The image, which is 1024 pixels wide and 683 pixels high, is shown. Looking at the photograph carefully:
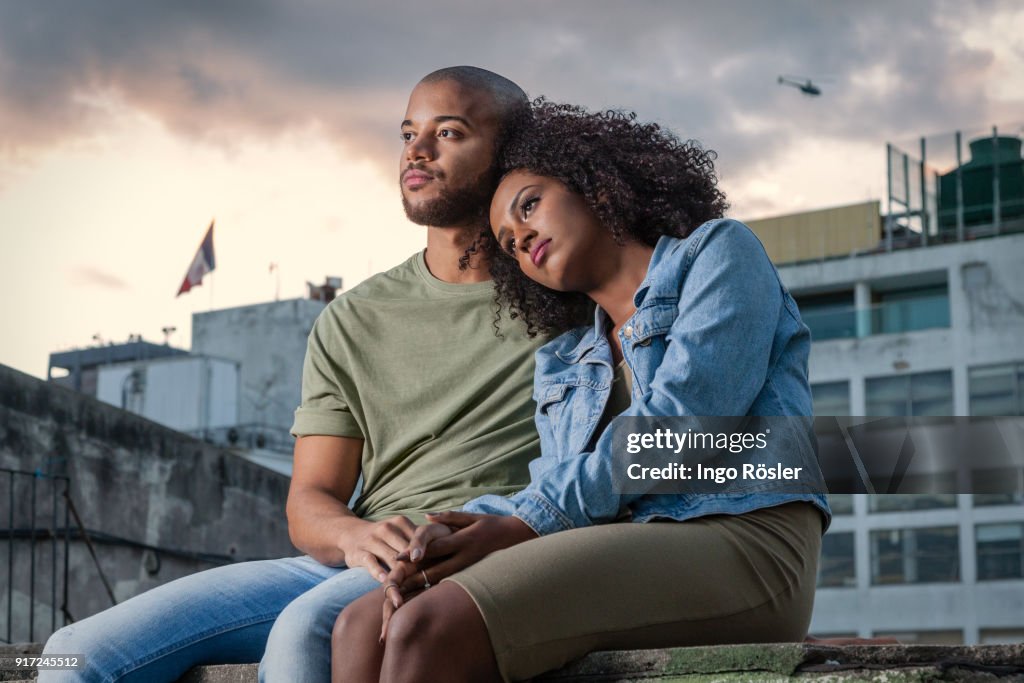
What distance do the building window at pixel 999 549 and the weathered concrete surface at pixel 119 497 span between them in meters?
33.3

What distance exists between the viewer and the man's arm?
2.74 metres

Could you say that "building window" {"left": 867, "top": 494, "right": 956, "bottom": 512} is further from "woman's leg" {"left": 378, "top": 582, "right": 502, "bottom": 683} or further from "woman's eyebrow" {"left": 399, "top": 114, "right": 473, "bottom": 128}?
"woman's leg" {"left": 378, "top": 582, "right": 502, "bottom": 683}

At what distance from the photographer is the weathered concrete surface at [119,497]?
7.93 m

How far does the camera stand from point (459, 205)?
355 centimetres

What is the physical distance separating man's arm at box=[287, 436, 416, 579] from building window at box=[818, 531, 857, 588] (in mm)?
38543

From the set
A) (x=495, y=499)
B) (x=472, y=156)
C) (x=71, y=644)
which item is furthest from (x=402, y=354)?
(x=71, y=644)

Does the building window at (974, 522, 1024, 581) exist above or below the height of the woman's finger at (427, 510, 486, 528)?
below

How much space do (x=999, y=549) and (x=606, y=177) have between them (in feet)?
128

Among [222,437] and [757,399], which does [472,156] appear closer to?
[757,399]

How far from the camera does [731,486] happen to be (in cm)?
256

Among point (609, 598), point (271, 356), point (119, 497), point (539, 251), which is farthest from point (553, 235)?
point (271, 356)

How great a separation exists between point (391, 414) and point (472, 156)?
2.23 feet

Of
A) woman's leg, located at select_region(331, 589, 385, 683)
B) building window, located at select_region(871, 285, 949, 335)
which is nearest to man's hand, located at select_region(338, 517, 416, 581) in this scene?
woman's leg, located at select_region(331, 589, 385, 683)

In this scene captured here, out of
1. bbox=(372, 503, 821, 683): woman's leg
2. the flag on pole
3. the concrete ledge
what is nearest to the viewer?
the concrete ledge
